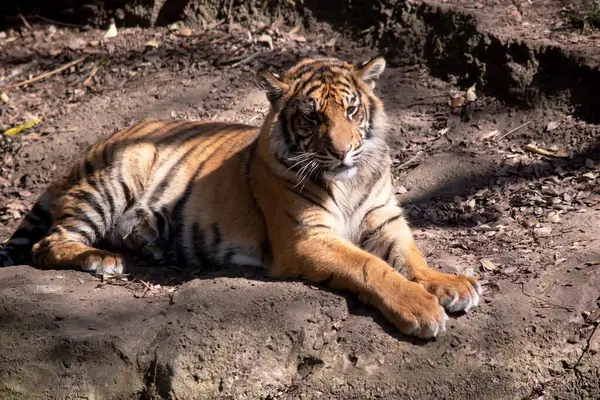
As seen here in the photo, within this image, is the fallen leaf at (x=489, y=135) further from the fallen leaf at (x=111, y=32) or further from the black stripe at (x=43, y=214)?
the fallen leaf at (x=111, y=32)

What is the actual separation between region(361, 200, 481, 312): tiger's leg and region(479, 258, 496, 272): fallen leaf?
0.32m

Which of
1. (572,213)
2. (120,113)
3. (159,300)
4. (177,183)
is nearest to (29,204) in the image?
(120,113)

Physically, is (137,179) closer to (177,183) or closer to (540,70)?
(177,183)

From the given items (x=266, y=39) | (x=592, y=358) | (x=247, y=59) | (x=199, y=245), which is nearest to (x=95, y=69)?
(x=247, y=59)

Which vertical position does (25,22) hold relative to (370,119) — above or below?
below

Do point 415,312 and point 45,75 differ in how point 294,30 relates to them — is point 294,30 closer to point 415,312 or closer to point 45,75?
point 45,75

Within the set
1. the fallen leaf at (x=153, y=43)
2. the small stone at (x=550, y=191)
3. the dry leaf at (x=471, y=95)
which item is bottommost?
the small stone at (x=550, y=191)

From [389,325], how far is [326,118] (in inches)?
Answer: 42.1

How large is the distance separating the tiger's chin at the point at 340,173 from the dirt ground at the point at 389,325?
0.57 meters

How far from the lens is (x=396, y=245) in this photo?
404 centimetres

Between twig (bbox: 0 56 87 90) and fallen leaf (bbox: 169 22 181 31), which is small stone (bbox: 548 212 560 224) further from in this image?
twig (bbox: 0 56 87 90)

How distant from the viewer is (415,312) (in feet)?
11.1

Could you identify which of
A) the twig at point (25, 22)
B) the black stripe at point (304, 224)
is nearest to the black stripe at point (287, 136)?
the black stripe at point (304, 224)

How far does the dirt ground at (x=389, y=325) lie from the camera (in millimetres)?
3416
